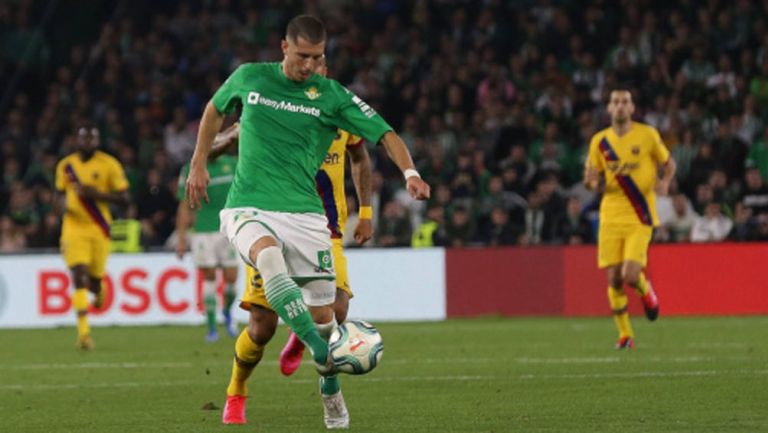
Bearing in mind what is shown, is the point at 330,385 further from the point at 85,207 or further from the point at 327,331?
the point at 85,207

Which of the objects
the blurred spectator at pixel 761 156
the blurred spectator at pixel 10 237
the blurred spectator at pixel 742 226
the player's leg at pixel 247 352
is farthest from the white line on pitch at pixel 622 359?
the blurred spectator at pixel 10 237

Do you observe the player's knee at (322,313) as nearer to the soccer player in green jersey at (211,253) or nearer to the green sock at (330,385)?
the green sock at (330,385)

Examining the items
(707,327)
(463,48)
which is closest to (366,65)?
(463,48)

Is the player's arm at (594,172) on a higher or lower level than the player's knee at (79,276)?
higher

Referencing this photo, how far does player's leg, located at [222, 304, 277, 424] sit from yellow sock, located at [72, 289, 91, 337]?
8.24 metres

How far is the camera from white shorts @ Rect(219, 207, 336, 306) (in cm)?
917

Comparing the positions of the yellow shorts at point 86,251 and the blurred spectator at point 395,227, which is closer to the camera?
the yellow shorts at point 86,251

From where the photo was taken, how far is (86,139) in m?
18.3

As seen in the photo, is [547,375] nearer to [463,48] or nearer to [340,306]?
[340,306]

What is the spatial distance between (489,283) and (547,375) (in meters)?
10.1

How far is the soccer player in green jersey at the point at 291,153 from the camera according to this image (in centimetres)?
918

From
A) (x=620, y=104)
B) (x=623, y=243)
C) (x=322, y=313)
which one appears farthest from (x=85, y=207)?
(x=322, y=313)

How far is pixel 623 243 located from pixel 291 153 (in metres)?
7.92

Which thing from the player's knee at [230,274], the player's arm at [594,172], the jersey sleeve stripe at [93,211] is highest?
the player's arm at [594,172]
